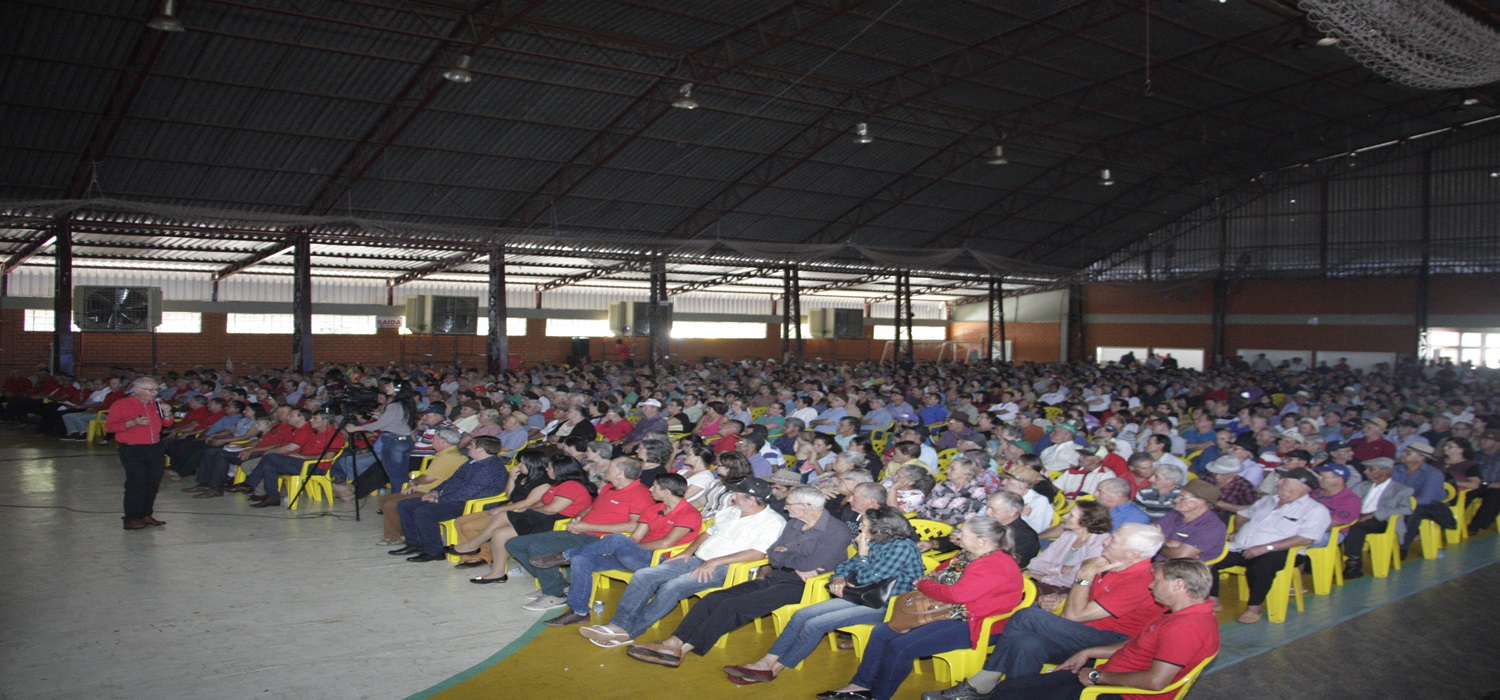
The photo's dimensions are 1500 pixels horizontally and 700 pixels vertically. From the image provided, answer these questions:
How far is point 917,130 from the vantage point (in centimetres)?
2164

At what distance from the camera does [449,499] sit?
691 centimetres

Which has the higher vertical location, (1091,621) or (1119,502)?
(1119,502)

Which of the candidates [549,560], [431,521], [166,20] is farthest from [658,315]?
[549,560]

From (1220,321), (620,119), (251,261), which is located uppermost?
(620,119)

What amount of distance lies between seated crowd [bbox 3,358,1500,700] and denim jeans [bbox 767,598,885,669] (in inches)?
0.4

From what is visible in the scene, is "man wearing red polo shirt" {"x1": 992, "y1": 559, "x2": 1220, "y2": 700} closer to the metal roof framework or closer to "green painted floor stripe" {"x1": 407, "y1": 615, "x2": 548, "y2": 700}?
"green painted floor stripe" {"x1": 407, "y1": 615, "x2": 548, "y2": 700}

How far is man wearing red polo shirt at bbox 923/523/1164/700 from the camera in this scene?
4.02 meters

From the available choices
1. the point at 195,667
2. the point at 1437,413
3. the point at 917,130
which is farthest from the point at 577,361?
the point at 195,667

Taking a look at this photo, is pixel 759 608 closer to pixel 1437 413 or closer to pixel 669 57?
pixel 1437 413

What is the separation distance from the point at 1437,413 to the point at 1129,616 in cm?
1040

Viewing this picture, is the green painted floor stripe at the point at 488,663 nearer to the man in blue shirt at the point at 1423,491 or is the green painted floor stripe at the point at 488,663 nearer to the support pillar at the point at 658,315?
the man in blue shirt at the point at 1423,491

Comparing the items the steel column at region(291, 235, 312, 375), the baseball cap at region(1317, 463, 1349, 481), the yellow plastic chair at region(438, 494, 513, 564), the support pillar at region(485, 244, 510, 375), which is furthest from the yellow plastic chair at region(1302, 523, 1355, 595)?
the steel column at region(291, 235, 312, 375)

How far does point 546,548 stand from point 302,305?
15.4 meters

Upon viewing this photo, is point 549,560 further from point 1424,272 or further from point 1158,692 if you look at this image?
point 1424,272
